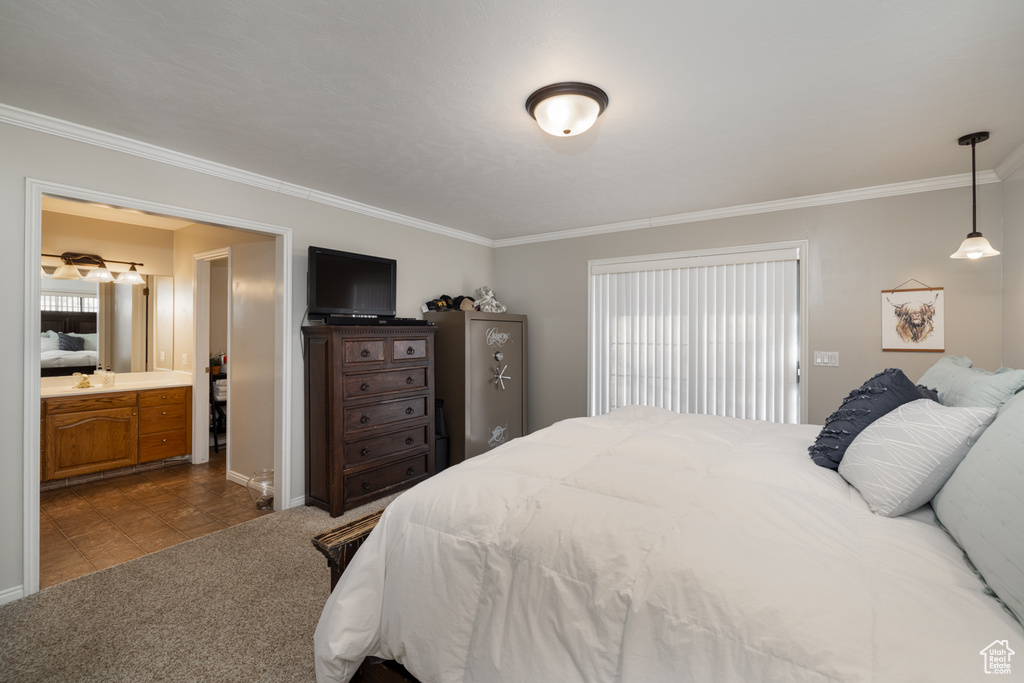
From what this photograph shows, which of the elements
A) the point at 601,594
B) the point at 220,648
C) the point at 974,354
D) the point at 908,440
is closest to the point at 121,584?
the point at 220,648

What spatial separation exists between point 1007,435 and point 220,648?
284 cm

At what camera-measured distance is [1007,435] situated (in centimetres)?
104

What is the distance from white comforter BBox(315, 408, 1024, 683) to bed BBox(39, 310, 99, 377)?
16.8 feet

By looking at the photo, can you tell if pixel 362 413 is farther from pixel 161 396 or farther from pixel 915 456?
pixel 915 456

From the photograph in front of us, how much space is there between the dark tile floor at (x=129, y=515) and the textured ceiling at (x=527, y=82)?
8.39 ft

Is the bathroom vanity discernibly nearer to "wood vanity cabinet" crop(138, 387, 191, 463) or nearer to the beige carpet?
"wood vanity cabinet" crop(138, 387, 191, 463)

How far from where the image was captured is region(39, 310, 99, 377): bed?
4566 mm

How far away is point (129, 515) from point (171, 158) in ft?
8.77

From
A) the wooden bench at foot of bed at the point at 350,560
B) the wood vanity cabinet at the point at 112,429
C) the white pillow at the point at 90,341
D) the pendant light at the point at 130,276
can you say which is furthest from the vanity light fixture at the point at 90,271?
the wooden bench at foot of bed at the point at 350,560

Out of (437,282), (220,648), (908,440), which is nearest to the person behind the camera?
(908,440)

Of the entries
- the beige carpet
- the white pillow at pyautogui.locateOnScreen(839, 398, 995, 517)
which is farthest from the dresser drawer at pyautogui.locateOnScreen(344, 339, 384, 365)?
the white pillow at pyautogui.locateOnScreen(839, 398, 995, 517)

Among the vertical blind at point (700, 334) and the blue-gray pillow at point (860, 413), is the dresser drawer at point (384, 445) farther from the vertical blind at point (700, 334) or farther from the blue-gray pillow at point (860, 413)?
the blue-gray pillow at point (860, 413)

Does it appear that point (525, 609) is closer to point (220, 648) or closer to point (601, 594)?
point (601, 594)

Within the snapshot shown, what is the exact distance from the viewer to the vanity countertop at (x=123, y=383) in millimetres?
4082
